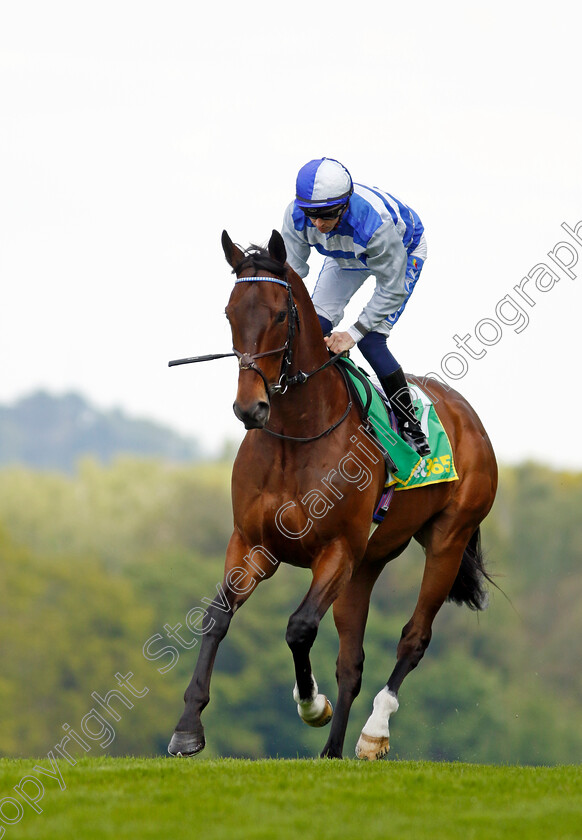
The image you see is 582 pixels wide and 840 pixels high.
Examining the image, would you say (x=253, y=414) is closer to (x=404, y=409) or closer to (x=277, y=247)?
(x=277, y=247)

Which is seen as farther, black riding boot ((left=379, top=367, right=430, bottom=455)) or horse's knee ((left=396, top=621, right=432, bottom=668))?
horse's knee ((left=396, top=621, right=432, bottom=668))

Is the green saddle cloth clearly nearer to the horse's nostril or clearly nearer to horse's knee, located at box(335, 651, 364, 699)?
horse's knee, located at box(335, 651, 364, 699)

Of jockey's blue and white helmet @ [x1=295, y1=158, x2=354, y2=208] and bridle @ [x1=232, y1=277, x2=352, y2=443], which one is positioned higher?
jockey's blue and white helmet @ [x1=295, y1=158, x2=354, y2=208]

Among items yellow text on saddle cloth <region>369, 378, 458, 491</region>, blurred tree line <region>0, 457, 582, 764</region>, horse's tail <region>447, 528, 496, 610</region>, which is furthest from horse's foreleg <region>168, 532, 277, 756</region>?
blurred tree line <region>0, 457, 582, 764</region>

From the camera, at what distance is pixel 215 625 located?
6.33 meters

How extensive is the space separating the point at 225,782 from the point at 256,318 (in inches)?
90.0

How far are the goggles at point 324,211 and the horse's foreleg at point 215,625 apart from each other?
1890 mm

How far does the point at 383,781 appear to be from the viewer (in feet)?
18.6

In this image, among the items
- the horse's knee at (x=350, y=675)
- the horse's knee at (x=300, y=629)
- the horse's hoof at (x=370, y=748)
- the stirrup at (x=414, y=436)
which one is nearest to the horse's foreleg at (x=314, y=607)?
the horse's knee at (x=300, y=629)

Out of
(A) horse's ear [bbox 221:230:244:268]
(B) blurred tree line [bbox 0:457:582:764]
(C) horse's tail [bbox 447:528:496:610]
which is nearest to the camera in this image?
(A) horse's ear [bbox 221:230:244:268]

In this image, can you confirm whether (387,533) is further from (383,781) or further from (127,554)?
(127,554)

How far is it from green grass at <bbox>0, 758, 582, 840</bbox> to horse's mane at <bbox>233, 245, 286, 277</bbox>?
2.57 meters

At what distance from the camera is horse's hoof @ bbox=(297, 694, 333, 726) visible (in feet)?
23.5

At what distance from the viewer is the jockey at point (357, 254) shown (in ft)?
21.7
